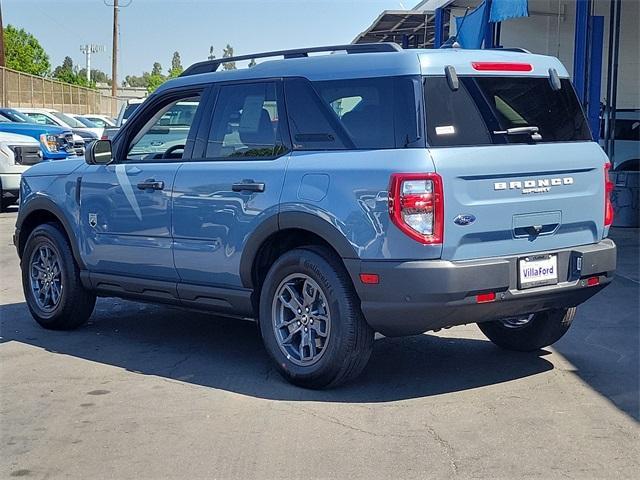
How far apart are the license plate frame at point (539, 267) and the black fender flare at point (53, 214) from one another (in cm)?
353

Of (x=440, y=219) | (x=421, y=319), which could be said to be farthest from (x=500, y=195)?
(x=421, y=319)

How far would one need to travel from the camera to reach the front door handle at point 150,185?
21.5 feet

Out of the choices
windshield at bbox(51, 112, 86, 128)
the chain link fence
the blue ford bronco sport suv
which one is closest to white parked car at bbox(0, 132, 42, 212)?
the blue ford bronco sport suv

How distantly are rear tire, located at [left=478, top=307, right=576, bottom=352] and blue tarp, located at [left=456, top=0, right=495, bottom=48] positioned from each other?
10451mm

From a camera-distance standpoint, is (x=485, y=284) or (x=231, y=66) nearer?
(x=485, y=284)

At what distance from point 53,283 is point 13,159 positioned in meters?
9.57

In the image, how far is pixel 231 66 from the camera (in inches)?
279

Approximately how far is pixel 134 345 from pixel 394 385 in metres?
2.25

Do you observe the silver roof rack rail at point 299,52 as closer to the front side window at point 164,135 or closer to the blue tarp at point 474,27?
the front side window at point 164,135

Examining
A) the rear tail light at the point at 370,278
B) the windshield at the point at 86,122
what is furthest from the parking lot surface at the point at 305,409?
the windshield at the point at 86,122

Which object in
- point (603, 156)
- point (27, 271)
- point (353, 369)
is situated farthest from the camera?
point (27, 271)

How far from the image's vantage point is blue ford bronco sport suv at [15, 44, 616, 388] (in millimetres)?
5199

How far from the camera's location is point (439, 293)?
202 inches

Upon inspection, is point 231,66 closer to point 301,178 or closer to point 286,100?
point 286,100
